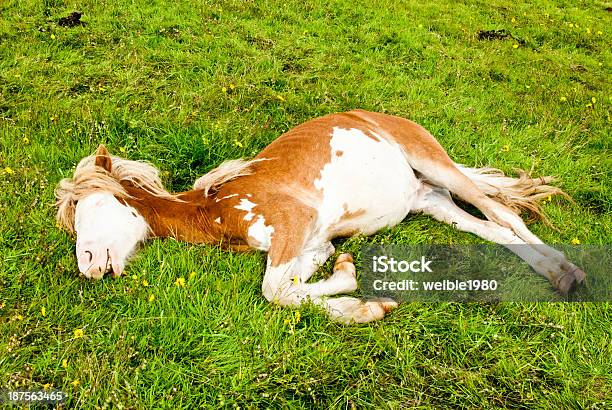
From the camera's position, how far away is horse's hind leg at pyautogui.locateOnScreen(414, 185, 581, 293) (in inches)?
165

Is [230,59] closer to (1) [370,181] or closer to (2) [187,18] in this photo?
(2) [187,18]

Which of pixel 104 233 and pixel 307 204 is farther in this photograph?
pixel 307 204

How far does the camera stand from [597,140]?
6.87 metres

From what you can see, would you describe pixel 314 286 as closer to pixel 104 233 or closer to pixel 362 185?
pixel 362 185

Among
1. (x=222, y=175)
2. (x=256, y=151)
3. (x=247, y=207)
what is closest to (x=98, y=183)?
(x=222, y=175)

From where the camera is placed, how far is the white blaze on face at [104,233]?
3934mm

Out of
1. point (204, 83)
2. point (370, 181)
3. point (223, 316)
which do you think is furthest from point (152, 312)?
point (204, 83)

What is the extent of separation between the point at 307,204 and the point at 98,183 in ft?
5.97

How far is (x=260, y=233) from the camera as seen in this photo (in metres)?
4.29

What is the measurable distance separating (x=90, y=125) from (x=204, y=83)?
1873 mm

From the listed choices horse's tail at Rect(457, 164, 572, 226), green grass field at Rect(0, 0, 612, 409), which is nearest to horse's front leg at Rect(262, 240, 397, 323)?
green grass field at Rect(0, 0, 612, 409)

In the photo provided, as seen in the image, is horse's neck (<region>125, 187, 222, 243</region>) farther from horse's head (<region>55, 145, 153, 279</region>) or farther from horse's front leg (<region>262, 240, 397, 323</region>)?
horse's front leg (<region>262, 240, 397, 323</region>)

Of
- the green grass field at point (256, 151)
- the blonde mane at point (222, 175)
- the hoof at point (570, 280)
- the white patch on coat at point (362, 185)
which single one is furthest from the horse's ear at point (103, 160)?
the hoof at point (570, 280)

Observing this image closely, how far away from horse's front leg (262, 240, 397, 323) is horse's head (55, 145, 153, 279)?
3.89ft
